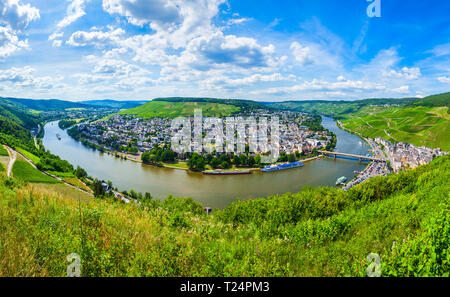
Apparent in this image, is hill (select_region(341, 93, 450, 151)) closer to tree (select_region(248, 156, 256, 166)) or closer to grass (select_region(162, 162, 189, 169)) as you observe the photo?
tree (select_region(248, 156, 256, 166))

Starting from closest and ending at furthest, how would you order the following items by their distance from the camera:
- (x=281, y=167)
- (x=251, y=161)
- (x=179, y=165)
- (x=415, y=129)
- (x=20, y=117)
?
(x=281, y=167) < (x=251, y=161) < (x=179, y=165) < (x=415, y=129) < (x=20, y=117)

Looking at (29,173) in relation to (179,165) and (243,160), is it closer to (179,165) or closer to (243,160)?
Answer: (179,165)

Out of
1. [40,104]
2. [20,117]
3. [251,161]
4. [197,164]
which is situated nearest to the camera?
[197,164]

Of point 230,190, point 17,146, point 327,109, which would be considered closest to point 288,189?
point 230,190

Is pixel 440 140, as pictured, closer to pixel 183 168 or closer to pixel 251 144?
pixel 251 144

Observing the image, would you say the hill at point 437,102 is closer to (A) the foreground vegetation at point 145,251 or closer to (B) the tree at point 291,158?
(B) the tree at point 291,158

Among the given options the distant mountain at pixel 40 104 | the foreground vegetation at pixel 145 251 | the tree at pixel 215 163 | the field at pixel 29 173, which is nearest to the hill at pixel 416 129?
the tree at pixel 215 163

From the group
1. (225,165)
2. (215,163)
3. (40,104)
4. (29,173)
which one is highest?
(40,104)
